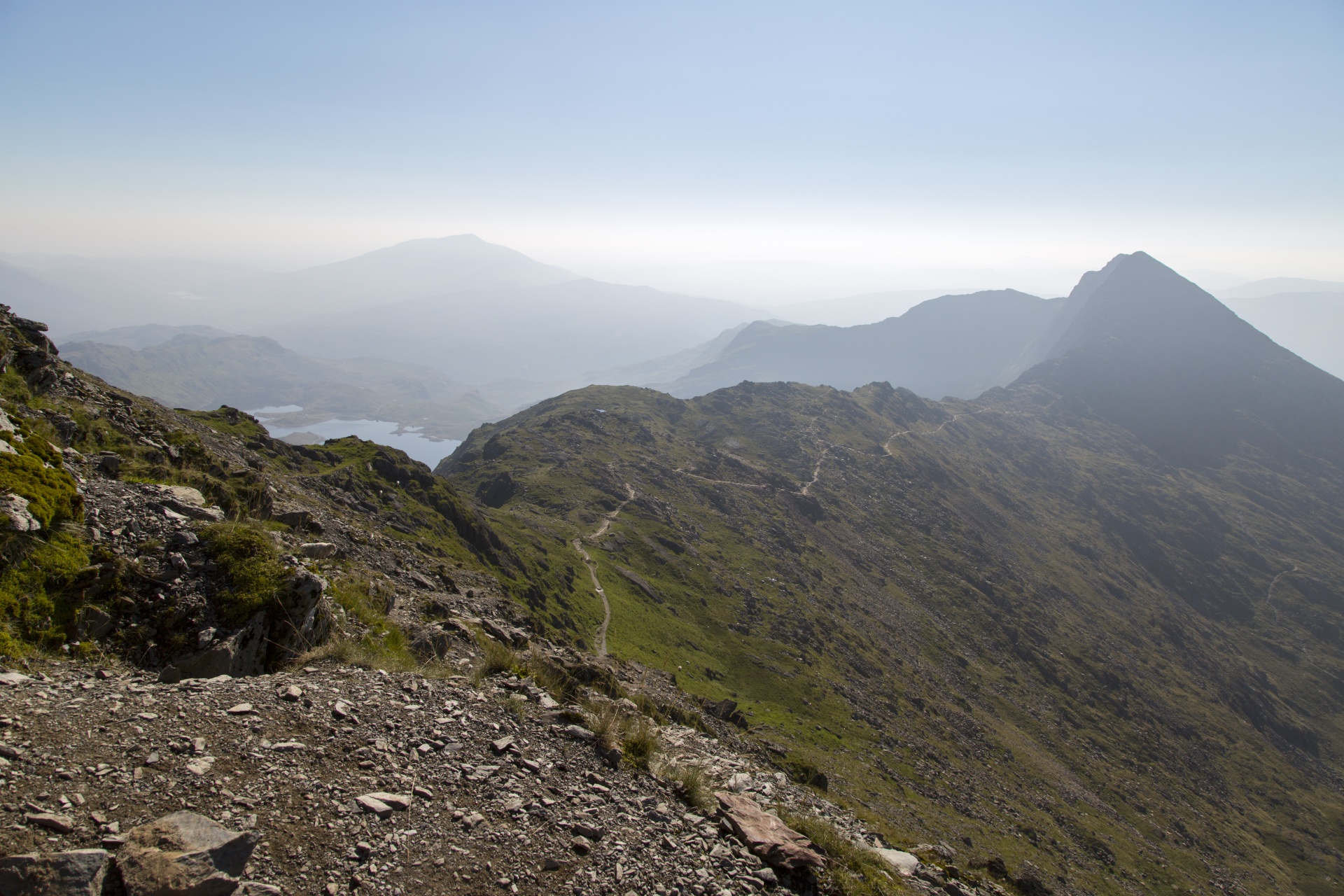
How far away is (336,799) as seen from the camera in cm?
902

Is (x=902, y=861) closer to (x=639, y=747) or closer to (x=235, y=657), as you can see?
(x=639, y=747)

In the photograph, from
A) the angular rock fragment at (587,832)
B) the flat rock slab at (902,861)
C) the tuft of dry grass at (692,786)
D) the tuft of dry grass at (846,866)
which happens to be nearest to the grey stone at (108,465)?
the angular rock fragment at (587,832)

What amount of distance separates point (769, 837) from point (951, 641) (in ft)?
404

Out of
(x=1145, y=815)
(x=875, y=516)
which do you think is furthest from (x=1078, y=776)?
(x=875, y=516)

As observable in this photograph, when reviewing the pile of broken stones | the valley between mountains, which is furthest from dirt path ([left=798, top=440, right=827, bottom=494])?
the pile of broken stones

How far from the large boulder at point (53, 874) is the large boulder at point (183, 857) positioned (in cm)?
28

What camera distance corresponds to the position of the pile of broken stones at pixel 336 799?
7156 millimetres

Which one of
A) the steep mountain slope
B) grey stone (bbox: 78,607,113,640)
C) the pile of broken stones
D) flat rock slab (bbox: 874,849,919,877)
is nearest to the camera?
the pile of broken stones

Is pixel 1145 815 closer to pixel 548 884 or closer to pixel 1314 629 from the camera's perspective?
pixel 548 884

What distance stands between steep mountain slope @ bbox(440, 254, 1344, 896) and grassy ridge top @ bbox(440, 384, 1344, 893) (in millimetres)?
597

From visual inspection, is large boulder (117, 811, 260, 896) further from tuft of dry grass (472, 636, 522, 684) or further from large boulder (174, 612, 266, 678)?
tuft of dry grass (472, 636, 522, 684)

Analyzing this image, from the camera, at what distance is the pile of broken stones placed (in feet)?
23.5

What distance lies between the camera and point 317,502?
40.6m

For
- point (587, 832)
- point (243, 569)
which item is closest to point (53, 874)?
point (587, 832)
